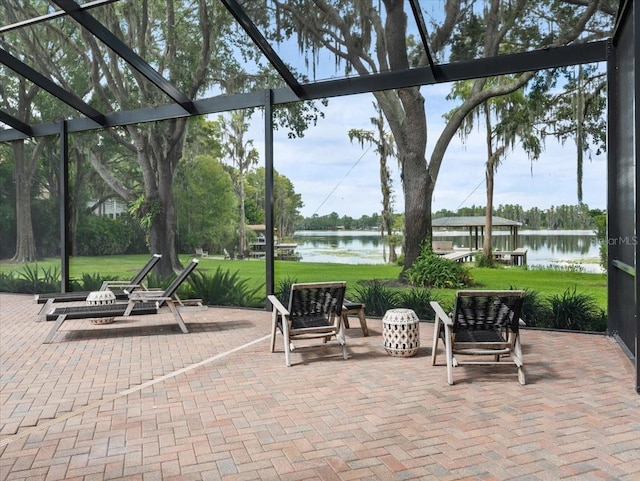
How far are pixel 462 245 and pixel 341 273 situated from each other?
7.07 feet

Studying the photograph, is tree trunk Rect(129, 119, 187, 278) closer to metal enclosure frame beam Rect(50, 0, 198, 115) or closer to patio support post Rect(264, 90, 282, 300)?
metal enclosure frame beam Rect(50, 0, 198, 115)

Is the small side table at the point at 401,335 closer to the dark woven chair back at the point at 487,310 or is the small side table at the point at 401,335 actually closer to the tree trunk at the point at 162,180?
the dark woven chair back at the point at 487,310

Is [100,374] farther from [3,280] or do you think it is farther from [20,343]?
[3,280]

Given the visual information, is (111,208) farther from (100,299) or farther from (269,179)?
Result: (269,179)

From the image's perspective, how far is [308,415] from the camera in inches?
141

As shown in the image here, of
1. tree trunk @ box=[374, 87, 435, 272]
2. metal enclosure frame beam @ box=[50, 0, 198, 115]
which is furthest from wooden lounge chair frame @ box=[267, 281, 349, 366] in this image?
metal enclosure frame beam @ box=[50, 0, 198, 115]

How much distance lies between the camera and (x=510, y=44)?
632 cm

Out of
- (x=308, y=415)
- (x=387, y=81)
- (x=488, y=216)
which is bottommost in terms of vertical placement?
(x=308, y=415)

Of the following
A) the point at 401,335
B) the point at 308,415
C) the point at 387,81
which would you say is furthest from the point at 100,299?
the point at 387,81

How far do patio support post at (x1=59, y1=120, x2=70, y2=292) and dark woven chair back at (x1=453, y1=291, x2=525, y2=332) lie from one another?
28.0ft

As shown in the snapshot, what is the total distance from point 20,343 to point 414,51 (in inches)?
255

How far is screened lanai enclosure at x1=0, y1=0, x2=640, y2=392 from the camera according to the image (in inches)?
234

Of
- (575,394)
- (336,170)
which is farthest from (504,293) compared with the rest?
(336,170)

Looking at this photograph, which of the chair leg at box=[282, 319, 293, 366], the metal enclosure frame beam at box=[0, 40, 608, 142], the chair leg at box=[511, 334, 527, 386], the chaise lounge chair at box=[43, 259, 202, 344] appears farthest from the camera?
the metal enclosure frame beam at box=[0, 40, 608, 142]
